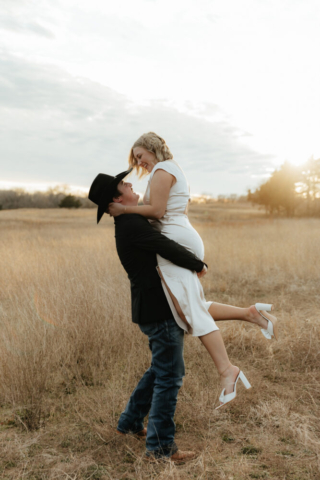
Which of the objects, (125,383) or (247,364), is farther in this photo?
(247,364)

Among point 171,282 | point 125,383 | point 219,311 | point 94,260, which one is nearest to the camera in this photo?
point 171,282

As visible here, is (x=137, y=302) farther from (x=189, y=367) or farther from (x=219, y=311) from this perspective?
(x=189, y=367)

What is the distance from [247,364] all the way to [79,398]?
198 centimetres

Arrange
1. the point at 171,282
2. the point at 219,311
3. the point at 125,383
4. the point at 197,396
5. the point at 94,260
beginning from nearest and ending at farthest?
the point at 171,282 < the point at 219,311 < the point at 197,396 < the point at 125,383 < the point at 94,260

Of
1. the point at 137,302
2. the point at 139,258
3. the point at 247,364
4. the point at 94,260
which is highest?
the point at 139,258

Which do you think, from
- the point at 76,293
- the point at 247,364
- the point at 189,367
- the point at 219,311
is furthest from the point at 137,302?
the point at 76,293

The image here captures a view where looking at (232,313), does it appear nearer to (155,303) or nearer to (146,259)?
(155,303)

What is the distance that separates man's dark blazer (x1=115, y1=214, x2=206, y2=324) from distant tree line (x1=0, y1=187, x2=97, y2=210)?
156ft

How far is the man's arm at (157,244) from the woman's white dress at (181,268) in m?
0.07

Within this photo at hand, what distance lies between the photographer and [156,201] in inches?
98.0

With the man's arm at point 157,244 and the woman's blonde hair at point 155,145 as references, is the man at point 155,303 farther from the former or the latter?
the woman's blonde hair at point 155,145

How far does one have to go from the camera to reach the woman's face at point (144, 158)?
2795 millimetres

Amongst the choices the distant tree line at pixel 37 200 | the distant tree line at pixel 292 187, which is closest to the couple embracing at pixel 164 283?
the distant tree line at pixel 292 187

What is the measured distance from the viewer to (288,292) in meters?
7.67
